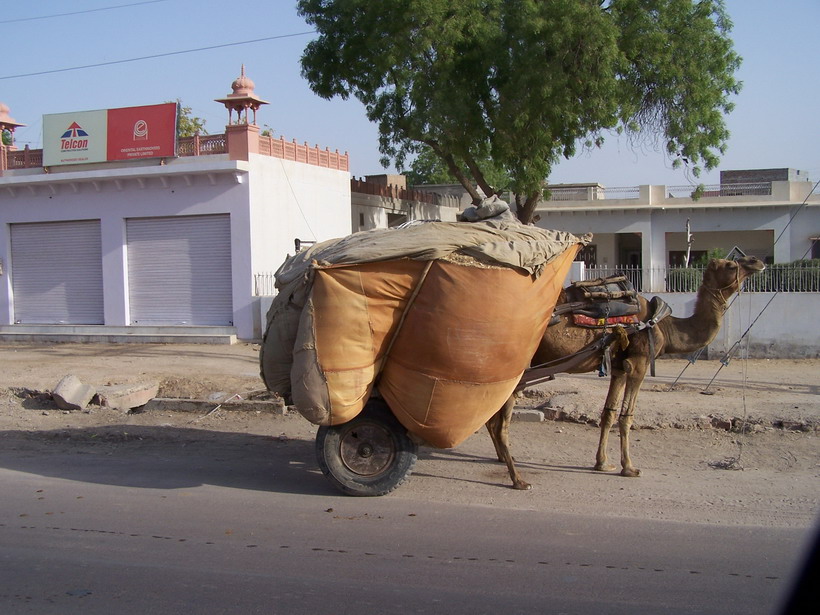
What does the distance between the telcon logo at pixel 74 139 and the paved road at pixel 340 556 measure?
1635 cm

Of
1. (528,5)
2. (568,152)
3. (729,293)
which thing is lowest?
(729,293)

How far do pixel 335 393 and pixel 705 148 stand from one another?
17347 millimetres

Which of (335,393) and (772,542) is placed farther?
(335,393)

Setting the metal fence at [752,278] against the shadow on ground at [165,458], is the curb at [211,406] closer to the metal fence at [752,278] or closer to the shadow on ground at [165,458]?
the shadow on ground at [165,458]

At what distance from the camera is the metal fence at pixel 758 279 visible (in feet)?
49.4

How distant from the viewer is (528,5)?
18.1m

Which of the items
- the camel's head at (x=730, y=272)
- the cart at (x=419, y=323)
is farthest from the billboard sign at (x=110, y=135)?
the camel's head at (x=730, y=272)

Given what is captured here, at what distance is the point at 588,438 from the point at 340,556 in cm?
445

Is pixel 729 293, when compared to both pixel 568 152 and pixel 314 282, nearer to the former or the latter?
pixel 314 282

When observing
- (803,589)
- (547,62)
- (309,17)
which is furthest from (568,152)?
(803,589)

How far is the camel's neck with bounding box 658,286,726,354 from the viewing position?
24.3 ft

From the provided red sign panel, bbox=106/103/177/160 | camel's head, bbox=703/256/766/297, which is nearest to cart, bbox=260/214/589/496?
camel's head, bbox=703/256/766/297

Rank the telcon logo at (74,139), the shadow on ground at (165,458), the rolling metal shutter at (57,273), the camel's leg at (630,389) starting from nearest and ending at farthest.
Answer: the shadow on ground at (165,458) < the camel's leg at (630,389) < the telcon logo at (74,139) < the rolling metal shutter at (57,273)

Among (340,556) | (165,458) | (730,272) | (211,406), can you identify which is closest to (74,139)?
(211,406)
